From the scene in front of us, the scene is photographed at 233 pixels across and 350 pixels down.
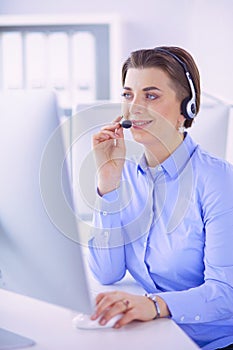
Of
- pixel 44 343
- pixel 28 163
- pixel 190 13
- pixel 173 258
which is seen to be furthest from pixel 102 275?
pixel 190 13

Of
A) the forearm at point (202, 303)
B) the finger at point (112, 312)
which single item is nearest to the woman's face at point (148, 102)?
the forearm at point (202, 303)

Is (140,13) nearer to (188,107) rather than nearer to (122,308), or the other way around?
(188,107)

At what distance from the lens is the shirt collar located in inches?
50.1

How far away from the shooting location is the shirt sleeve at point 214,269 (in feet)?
3.34

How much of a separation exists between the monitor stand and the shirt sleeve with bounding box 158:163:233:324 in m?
0.28

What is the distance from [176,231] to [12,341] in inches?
20.1

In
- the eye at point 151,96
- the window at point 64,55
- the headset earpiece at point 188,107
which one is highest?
the eye at point 151,96

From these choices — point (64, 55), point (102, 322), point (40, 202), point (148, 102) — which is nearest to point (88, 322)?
point (102, 322)

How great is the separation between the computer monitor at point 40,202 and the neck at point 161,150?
0.56 metres

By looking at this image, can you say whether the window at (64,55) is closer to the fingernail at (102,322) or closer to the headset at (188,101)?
the headset at (188,101)

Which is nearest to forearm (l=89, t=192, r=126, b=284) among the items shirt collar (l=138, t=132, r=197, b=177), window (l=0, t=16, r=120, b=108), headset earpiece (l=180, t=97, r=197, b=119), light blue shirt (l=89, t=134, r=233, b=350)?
light blue shirt (l=89, t=134, r=233, b=350)

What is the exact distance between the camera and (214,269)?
1.09 meters

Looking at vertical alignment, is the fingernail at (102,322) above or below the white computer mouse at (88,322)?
above

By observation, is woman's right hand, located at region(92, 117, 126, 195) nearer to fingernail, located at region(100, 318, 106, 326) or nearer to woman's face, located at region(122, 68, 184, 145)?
woman's face, located at region(122, 68, 184, 145)
